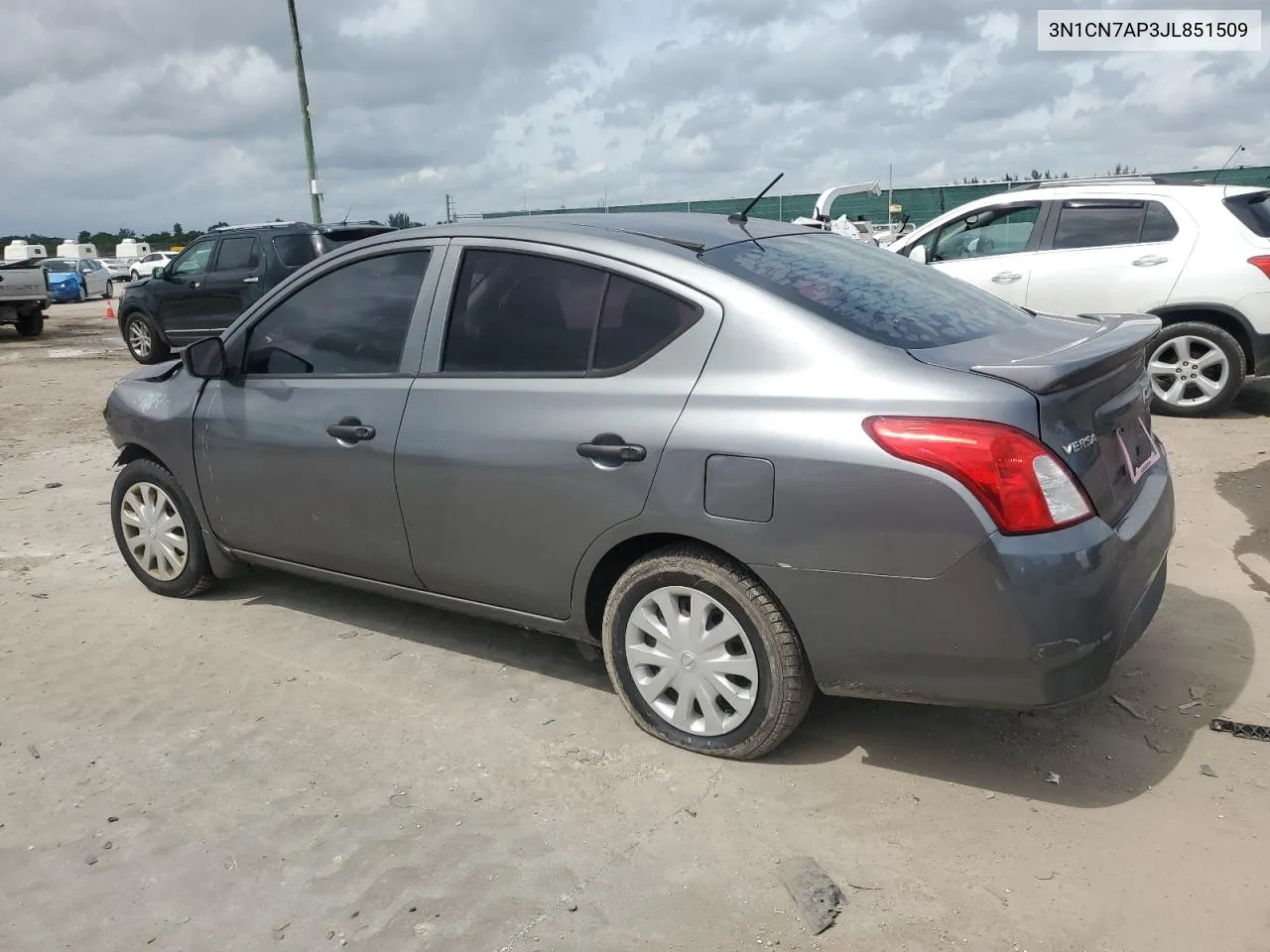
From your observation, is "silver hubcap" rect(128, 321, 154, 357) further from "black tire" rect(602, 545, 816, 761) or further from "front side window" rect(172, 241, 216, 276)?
"black tire" rect(602, 545, 816, 761)

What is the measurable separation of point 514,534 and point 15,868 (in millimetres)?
1721

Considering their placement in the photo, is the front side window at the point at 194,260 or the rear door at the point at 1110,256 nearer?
the rear door at the point at 1110,256

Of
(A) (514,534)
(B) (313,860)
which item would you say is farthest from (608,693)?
(B) (313,860)

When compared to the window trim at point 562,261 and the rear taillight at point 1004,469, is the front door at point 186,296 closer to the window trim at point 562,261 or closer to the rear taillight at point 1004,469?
the window trim at point 562,261

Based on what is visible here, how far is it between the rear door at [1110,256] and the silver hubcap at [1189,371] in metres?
0.39

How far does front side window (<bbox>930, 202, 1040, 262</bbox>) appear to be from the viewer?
8.49 meters

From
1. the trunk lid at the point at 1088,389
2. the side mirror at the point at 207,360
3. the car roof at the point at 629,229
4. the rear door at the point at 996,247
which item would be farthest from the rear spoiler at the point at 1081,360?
the rear door at the point at 996,247

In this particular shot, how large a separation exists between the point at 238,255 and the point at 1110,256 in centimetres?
1064

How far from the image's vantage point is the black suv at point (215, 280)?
13.0 metres

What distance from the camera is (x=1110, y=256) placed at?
806 cm

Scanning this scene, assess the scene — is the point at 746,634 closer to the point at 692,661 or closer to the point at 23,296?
the point at 692,661

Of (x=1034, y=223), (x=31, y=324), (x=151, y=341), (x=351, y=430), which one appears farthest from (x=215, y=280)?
(x=351, y=430)

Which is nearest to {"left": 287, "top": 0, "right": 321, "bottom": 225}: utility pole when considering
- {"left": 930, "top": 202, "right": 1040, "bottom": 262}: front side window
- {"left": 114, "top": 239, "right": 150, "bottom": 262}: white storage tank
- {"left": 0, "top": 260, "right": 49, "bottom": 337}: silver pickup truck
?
{"left": 0, "top": 260, "right": 49, "bottom": 337}: silver pickup truck

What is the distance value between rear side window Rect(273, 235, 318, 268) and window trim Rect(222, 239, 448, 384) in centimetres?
912
